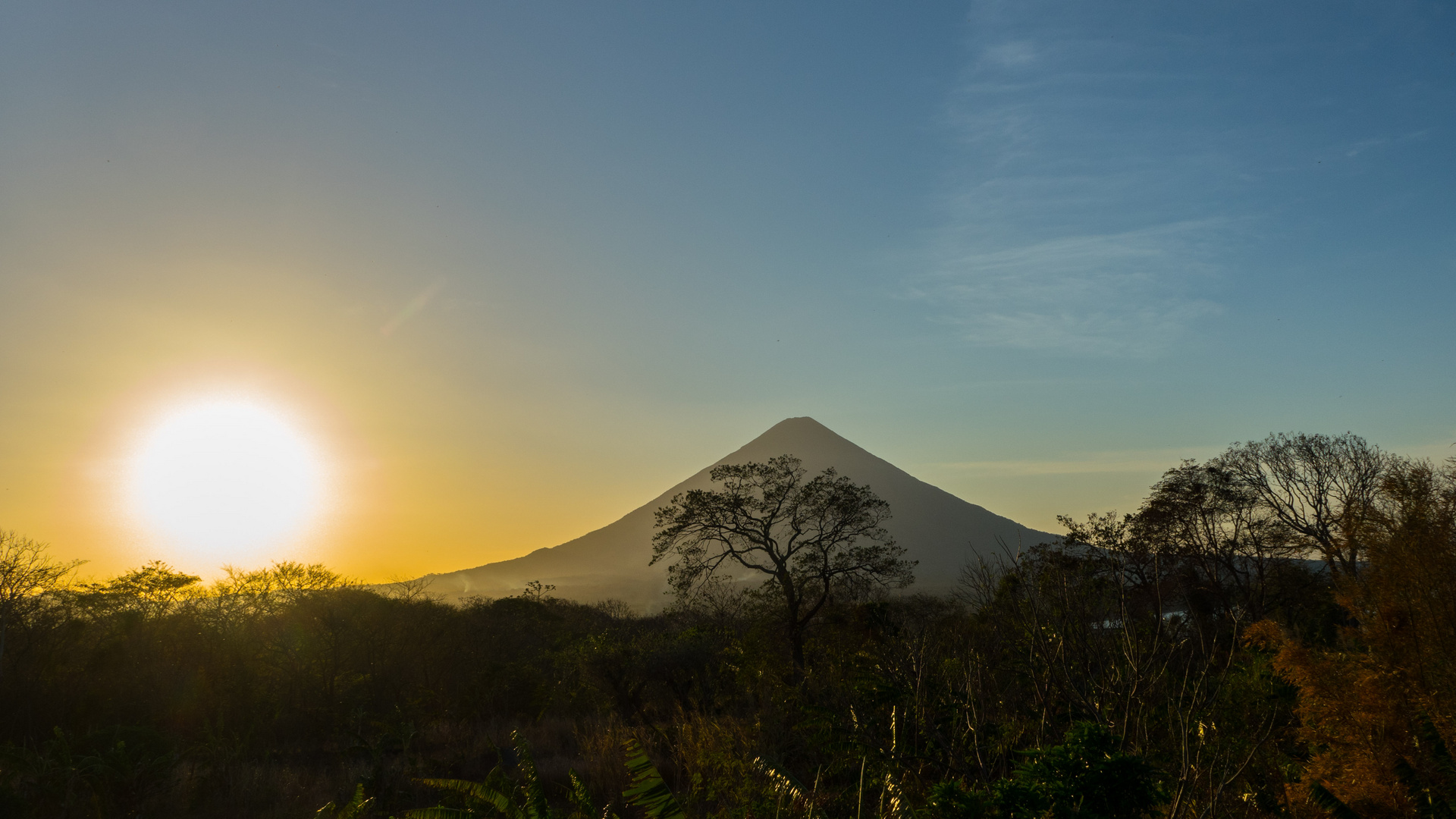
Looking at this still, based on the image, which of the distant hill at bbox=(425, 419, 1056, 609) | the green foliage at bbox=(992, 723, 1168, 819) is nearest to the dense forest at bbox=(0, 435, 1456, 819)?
the green foliage at bbox=(992, 723, 1168, 819)

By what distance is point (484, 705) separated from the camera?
695 inches

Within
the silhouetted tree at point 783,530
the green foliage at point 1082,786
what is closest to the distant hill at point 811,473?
the silhouetted tree at point 783,530

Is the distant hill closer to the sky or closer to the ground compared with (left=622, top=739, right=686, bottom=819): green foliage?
closer to the sky

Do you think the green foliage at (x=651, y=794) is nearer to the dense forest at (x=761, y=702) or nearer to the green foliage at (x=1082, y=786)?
the dense forest at (x=761, y=702)

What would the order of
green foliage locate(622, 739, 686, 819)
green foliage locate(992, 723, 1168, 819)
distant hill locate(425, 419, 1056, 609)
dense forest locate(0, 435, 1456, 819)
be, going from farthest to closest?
1. distant hill locate(425, 419, 1056, 609)
2. dense forest locate(0, 435, 1456, 819)
3. green foliage locate(992, 723, 1168, 819)
4. green foliage locate(622, 739, 686, 819)

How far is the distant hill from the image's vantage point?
153625 mm

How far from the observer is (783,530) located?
2262 cm

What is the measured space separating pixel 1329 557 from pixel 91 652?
1323 inches

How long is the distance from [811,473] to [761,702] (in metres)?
162

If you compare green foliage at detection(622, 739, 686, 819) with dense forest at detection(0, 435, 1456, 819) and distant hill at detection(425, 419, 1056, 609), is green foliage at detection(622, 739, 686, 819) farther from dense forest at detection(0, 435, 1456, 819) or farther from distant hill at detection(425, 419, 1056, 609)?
distant hill at detection(425, 419, 1056, 609)

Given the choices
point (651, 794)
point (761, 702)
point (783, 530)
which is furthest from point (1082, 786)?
point (783, 530)

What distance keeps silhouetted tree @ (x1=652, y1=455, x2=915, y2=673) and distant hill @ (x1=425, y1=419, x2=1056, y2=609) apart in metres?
118

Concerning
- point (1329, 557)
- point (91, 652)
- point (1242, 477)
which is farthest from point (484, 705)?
point (1242, 477)

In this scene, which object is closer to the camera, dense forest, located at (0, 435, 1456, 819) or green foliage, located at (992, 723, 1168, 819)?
green foliage, located at (992, 723, 1168, 819)
